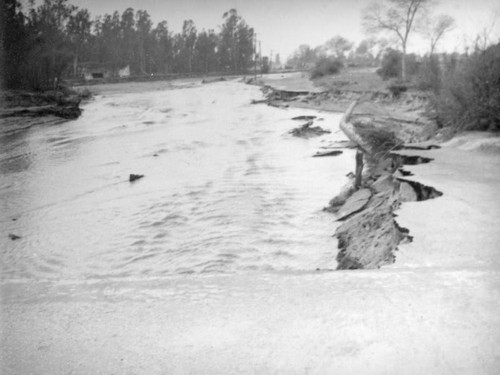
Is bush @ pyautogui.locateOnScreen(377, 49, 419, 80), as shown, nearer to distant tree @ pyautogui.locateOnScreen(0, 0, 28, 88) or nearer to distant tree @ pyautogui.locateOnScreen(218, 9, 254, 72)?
distant tree @ pyautogui.locateOnScreen(0, 0, 28, 88)

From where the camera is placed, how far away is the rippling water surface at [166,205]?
175 inches

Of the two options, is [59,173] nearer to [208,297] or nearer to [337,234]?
[337,234]

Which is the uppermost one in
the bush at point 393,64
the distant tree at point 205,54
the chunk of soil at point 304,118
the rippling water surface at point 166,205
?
the distant tree at point 205,54

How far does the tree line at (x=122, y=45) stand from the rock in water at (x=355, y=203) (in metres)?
25.6

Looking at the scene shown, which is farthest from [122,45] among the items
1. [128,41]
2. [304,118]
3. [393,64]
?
[304,118]

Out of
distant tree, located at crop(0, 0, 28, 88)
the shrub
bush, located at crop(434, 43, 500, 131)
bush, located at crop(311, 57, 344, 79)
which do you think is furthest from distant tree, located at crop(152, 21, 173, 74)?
bush, located at crop(434, 43, 500, 131)

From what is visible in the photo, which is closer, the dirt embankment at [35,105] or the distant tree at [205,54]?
the dirt embankment at [35,105]

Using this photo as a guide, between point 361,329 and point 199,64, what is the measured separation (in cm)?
7857

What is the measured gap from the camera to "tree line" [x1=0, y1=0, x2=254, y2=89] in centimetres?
2856

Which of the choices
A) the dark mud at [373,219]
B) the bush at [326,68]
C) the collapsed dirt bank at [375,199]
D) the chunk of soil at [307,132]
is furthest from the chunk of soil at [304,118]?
the bush at [326,68]

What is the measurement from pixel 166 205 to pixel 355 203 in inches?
113

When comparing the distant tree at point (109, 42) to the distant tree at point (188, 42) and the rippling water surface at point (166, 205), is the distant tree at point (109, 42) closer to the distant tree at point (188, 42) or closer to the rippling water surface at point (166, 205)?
the distant tree at point (188, 42)

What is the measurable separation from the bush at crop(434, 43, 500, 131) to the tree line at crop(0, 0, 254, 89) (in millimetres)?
24725

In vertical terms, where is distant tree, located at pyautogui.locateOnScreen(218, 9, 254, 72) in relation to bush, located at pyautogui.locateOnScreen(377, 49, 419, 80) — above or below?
above
